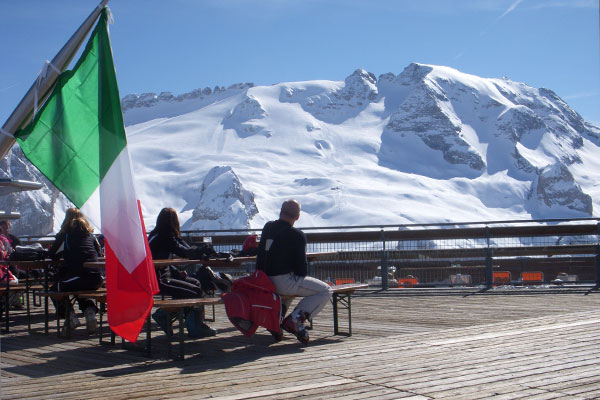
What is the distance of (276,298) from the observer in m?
7.00

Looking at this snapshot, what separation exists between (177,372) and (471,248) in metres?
9.23

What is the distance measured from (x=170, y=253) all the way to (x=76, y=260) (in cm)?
104

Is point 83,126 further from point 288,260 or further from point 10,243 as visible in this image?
point 10,243

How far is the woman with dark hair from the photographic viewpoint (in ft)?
25.1

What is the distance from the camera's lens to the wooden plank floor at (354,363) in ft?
15.7

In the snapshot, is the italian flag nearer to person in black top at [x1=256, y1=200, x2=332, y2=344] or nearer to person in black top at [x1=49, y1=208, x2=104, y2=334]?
person in black top at [x1=256, y1=200, x2=332, y2=344]

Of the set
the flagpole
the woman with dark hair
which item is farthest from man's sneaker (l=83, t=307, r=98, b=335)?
the flagpole

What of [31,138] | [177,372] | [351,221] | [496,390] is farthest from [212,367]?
[351,221]

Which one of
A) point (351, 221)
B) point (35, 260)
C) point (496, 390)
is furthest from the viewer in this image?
point (351, 221)

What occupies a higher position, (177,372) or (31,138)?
(31,138)

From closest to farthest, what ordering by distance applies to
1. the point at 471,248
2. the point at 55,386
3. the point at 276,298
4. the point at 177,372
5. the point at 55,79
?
the point at 55,79, the point at 55,386, the point at 177,372, the point at 276,298, the point at 471,248

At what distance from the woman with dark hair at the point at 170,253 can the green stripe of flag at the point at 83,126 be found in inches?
143

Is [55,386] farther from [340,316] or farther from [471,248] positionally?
[471,248]

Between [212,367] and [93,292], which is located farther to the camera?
[93,292]
